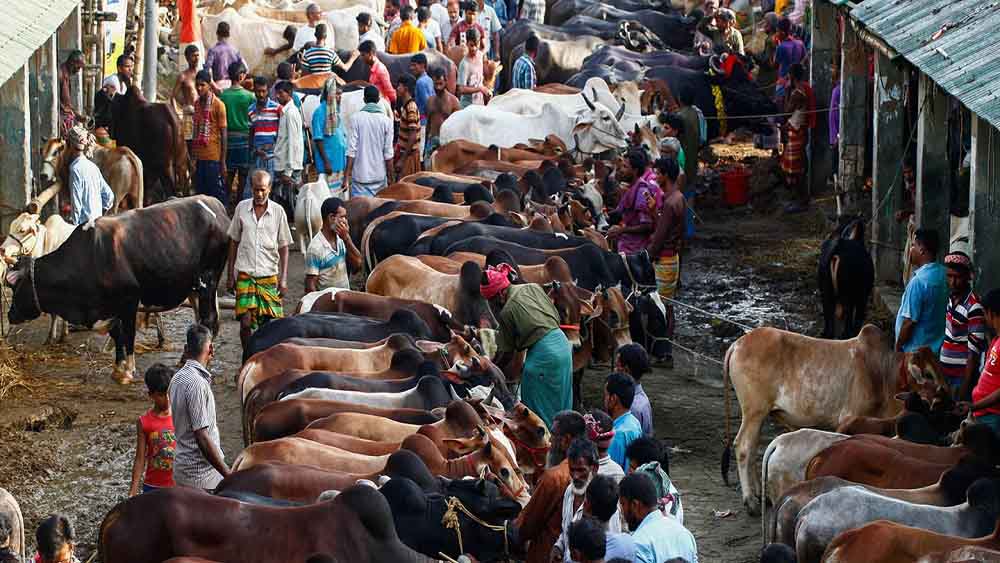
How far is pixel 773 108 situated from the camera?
71.2 feet

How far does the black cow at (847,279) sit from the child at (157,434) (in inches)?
251

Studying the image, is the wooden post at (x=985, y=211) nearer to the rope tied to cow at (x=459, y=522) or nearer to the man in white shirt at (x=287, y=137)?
the rope tied to cow at (x=459, y=522)

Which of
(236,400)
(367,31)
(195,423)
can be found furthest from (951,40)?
(367,31)

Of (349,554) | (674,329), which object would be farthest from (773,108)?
(349,554)

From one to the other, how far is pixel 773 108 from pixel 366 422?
1390cm

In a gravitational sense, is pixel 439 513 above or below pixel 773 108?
below

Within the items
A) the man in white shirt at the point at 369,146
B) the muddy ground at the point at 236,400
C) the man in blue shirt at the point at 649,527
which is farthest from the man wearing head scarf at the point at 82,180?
the man in blue shirt at the point at 649,527

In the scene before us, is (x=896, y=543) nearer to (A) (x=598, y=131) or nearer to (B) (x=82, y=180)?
(B) (x=82, y=180)

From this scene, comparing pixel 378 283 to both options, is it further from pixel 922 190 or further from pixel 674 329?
pixel 922 190

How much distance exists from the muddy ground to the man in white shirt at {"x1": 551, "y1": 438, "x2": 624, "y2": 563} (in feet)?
8.84

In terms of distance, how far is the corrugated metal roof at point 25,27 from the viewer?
11866mm

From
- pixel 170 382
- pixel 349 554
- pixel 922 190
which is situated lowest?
pixel 349 554

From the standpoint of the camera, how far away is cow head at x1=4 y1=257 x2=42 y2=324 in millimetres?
12172

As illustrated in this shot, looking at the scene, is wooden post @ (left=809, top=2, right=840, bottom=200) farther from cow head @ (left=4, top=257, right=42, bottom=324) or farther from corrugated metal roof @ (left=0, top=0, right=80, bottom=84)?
cow head @ (left=4, top=257, right=42, bottom=324)
